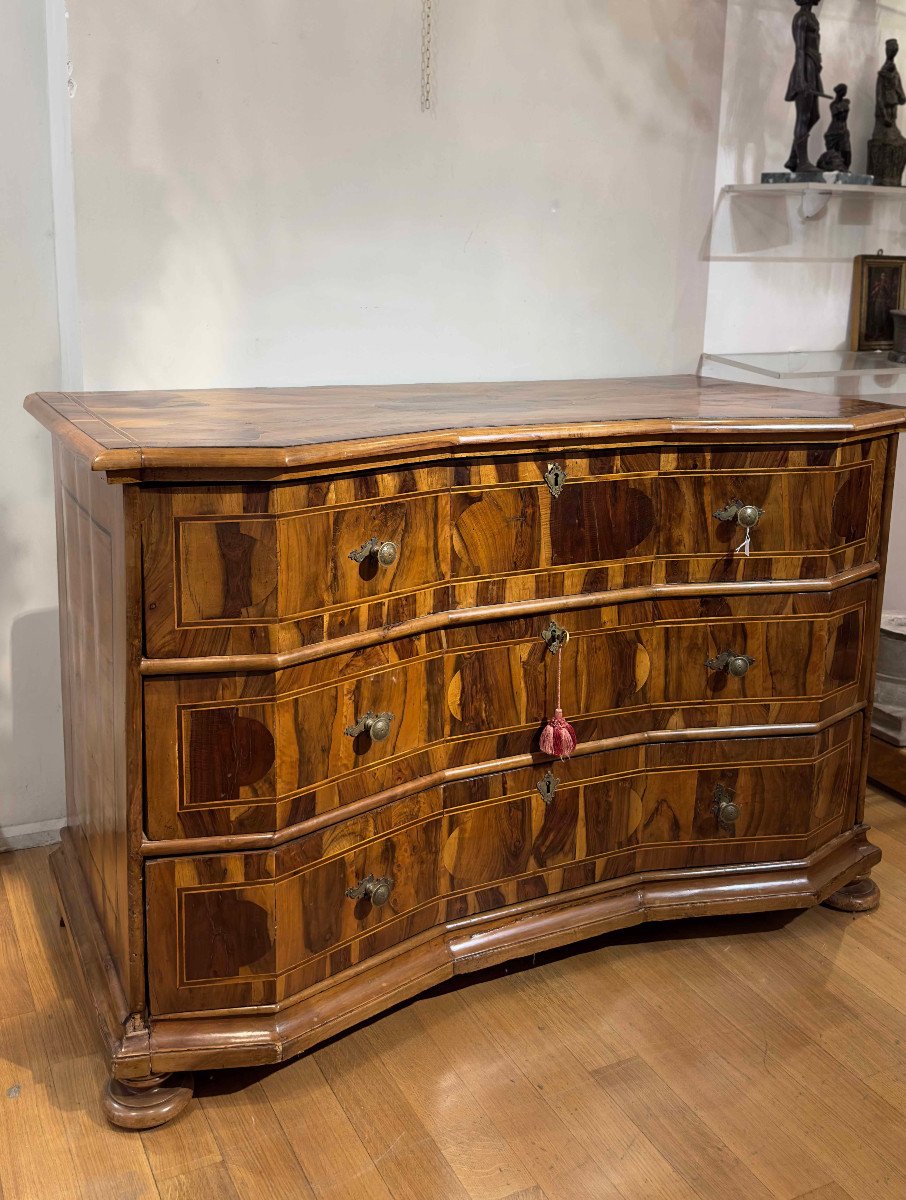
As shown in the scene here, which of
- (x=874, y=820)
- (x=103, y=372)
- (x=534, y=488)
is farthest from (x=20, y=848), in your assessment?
(x=874, y=820)

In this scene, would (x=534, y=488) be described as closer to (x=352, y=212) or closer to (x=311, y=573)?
(x=311, y=573)

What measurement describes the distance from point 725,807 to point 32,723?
4.74ft

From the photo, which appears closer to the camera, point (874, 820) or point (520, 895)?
point (520, 895)

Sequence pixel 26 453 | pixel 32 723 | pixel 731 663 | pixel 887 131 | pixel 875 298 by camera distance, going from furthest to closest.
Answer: pixel 875 298 < pixel 887 131 < pixel 32 723 < pixel 26 453 < pixel 731 663

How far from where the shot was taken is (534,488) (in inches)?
76.6

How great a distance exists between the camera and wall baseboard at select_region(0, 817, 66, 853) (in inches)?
101

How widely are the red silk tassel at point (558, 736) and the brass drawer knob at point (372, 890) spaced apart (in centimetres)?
35

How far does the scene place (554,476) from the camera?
6.38ft

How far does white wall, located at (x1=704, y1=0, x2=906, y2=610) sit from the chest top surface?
451mm

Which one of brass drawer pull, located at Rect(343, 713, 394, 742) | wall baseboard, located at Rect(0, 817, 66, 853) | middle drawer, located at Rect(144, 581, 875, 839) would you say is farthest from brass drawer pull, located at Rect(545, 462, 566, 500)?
wall baseboard, located at Rect(0, 817, 66, 853)

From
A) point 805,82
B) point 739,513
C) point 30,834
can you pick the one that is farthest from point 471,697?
point 805,82

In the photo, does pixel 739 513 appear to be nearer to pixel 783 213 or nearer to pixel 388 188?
pixel 388 188

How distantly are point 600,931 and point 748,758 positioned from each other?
0.42 m

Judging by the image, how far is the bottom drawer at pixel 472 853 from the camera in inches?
69.7
